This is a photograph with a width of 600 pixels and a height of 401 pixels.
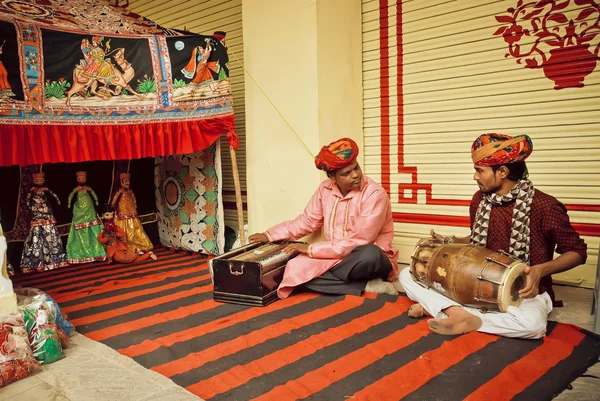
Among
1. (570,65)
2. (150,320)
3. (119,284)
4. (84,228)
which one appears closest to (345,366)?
(150,320)

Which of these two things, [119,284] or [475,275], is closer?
[475,275]

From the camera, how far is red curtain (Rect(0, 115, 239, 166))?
13.8 feet

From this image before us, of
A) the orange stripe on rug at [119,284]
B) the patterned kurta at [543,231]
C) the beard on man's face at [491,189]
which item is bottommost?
the orange stripe on rug at [119,284]

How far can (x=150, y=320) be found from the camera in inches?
152

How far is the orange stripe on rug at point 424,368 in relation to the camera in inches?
103

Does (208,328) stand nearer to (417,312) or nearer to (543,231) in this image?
(417,312)

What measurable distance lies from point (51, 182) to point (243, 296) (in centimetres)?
342

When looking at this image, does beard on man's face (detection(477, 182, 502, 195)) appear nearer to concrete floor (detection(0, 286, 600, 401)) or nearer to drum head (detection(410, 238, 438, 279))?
drum head (detection(410, 238, 438, 279))

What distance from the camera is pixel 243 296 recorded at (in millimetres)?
4172

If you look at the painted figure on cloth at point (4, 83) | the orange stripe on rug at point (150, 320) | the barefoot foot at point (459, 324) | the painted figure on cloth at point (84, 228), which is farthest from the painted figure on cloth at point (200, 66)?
the barefoot foot at point (459, 324)

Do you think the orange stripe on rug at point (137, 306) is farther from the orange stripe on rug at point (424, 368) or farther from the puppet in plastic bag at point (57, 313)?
the orange stripe on rug at point (424, 368)

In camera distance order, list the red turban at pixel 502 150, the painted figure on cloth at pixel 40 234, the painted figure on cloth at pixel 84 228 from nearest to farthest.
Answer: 1. the red turban at pixel 502 150
2. the painted figure on cloth at pixel 40 234
3. the painted figure on cloth at pixel 84 228

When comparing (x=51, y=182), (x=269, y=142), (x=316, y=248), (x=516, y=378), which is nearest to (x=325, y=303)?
(x=316, y=248)

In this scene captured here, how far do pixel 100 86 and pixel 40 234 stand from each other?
2122 millimetres
